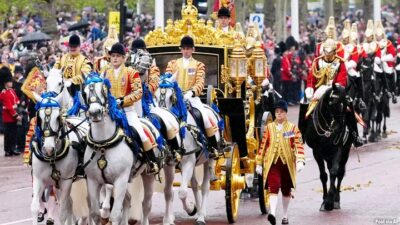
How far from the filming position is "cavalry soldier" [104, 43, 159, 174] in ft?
54.7

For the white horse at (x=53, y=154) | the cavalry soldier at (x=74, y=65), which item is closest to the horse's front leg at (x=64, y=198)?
the white horse at (x=53, y=154)

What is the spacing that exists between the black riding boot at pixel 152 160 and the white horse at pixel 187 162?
3.62 ft

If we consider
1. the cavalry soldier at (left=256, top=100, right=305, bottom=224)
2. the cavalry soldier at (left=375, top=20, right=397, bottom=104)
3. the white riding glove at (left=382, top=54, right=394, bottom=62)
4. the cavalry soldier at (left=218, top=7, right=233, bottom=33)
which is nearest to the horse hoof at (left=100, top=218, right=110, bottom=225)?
the cavalry soldier at (left=256, top=100, right=305, bottom=224)

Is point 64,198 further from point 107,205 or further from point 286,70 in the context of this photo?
point 286,70

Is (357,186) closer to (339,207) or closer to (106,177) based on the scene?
(339,207)

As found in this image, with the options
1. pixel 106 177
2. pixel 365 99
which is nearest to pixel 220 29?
pixel 106 177

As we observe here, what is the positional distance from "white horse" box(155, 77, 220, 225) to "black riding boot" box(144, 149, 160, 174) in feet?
3.62

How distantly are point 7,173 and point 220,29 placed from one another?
6353 millimetres

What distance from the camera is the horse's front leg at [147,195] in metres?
17.2

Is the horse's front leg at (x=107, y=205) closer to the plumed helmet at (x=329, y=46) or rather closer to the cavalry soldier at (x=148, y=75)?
the cavalry soldier at (x=148, y=75)

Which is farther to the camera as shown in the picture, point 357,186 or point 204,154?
point 357,186

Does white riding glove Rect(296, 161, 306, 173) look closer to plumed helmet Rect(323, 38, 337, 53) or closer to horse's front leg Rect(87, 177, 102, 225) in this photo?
plumed helmet Rect(323, 38, 337, 53)

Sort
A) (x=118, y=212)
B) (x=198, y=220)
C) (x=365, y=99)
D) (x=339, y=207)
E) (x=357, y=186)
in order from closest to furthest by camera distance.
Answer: (x=118, y=212)
(x=198, y=220)
(x=339, y=207)
(x=357, y=186)
(x=365, y=99)

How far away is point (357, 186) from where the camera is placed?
22.6m
